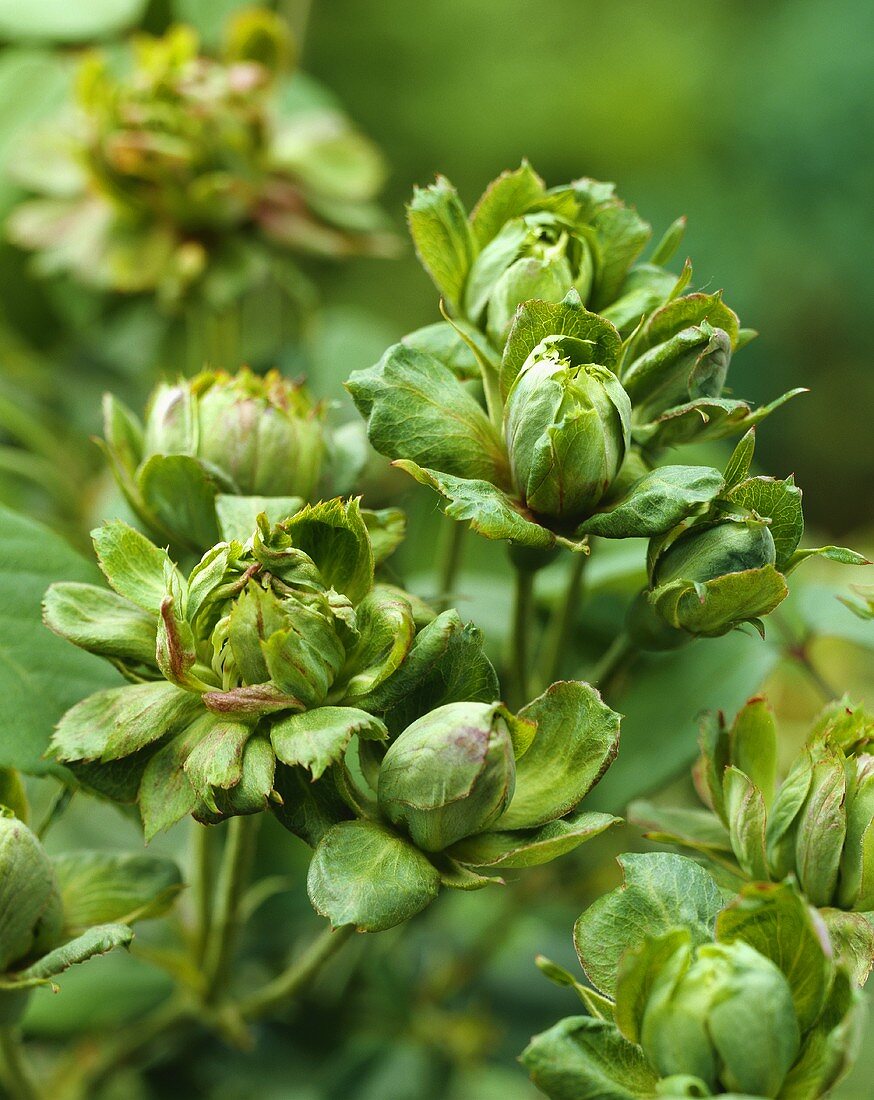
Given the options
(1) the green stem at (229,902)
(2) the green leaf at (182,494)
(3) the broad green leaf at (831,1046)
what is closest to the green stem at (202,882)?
(1) the green stem at (229,902)

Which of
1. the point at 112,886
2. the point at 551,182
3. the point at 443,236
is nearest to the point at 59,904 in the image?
the point at 112,886

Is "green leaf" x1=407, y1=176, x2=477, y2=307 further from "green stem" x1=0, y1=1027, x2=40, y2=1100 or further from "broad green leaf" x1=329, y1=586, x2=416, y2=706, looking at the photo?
"green stem" x1=0, y1=1027, x2=40, y2=1100

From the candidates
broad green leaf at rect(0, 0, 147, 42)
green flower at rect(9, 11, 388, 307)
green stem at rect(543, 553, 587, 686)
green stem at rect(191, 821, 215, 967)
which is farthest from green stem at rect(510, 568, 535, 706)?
broad green leaf at rect(0, 0, 147, 42)

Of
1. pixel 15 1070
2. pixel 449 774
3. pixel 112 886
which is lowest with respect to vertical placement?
pixel 15 1070

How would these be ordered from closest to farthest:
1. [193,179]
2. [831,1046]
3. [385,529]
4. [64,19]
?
[831,1046], [385,529], [193,179], [64,19]

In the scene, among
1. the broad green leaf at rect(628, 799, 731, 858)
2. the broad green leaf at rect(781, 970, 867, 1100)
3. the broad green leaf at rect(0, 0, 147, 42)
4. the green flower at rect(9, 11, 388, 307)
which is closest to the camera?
the broad green leaf at rect(781, 970, 867, 1100)

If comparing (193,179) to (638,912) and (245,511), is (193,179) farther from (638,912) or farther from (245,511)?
(638,912)

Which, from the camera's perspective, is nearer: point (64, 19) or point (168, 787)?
point (168, 787)
